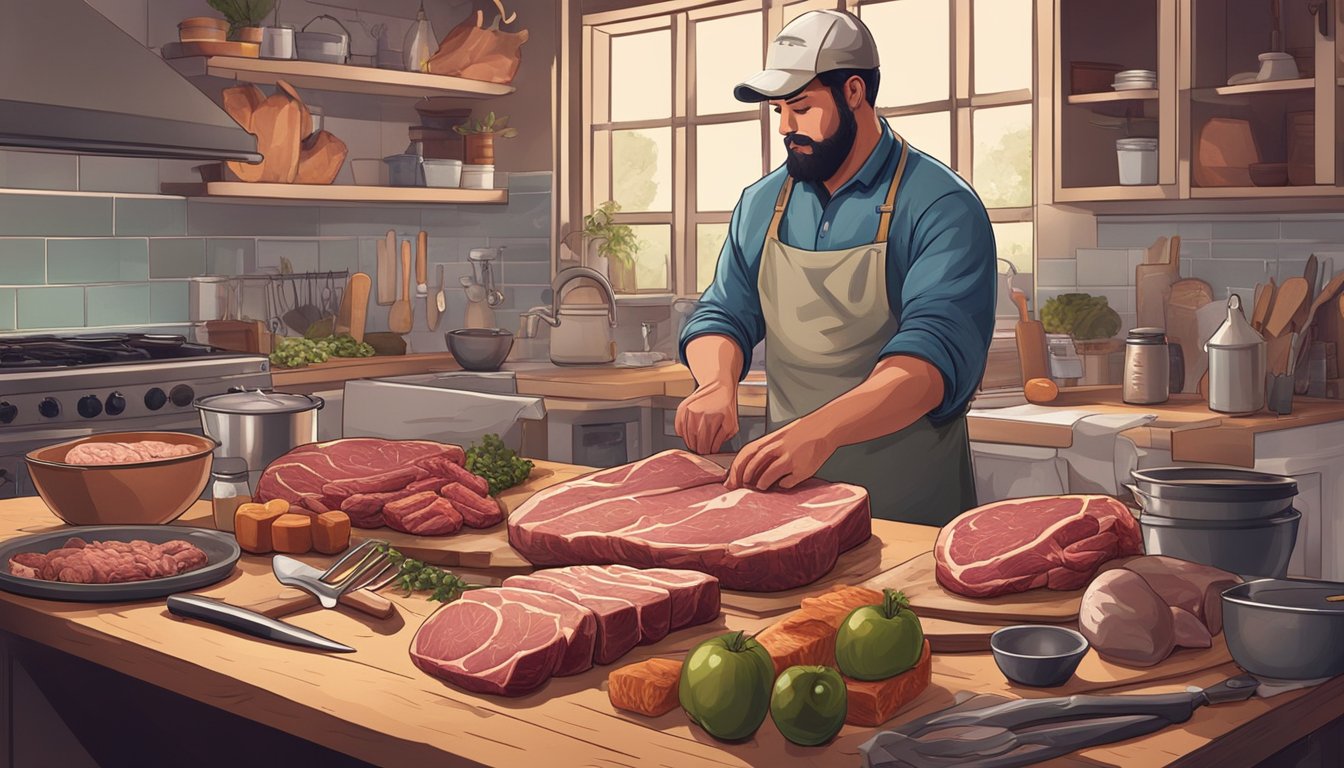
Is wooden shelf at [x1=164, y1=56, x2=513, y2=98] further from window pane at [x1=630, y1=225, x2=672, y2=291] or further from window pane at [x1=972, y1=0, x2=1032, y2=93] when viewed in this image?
window pane at [x1=972, y1=0, x2=1032, y2=93]

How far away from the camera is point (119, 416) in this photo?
150 inches

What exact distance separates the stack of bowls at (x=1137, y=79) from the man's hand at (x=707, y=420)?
7.36 ft

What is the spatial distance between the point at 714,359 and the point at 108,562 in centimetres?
126

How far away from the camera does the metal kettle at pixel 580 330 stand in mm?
4855

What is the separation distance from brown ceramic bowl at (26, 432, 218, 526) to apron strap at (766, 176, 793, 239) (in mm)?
1276

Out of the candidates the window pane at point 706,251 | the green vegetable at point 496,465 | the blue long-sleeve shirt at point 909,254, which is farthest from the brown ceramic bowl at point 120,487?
the window pane at point 706,251

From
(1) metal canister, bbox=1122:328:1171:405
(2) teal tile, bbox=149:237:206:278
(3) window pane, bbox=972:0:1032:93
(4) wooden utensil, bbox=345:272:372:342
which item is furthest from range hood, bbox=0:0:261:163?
(3) window pane, bbox=972:0:1032:93

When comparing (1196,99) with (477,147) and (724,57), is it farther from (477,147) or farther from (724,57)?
(477,147)

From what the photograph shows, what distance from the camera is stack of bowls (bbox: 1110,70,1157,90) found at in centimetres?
398

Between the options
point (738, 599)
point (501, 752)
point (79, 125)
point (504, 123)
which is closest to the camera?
point (501, 752)

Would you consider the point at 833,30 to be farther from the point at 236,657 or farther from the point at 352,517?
the point at 236,657

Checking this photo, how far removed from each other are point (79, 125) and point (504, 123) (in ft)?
10.9

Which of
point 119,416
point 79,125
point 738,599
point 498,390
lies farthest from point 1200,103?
point 119,416

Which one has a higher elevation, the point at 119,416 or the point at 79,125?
the point at 79,125
